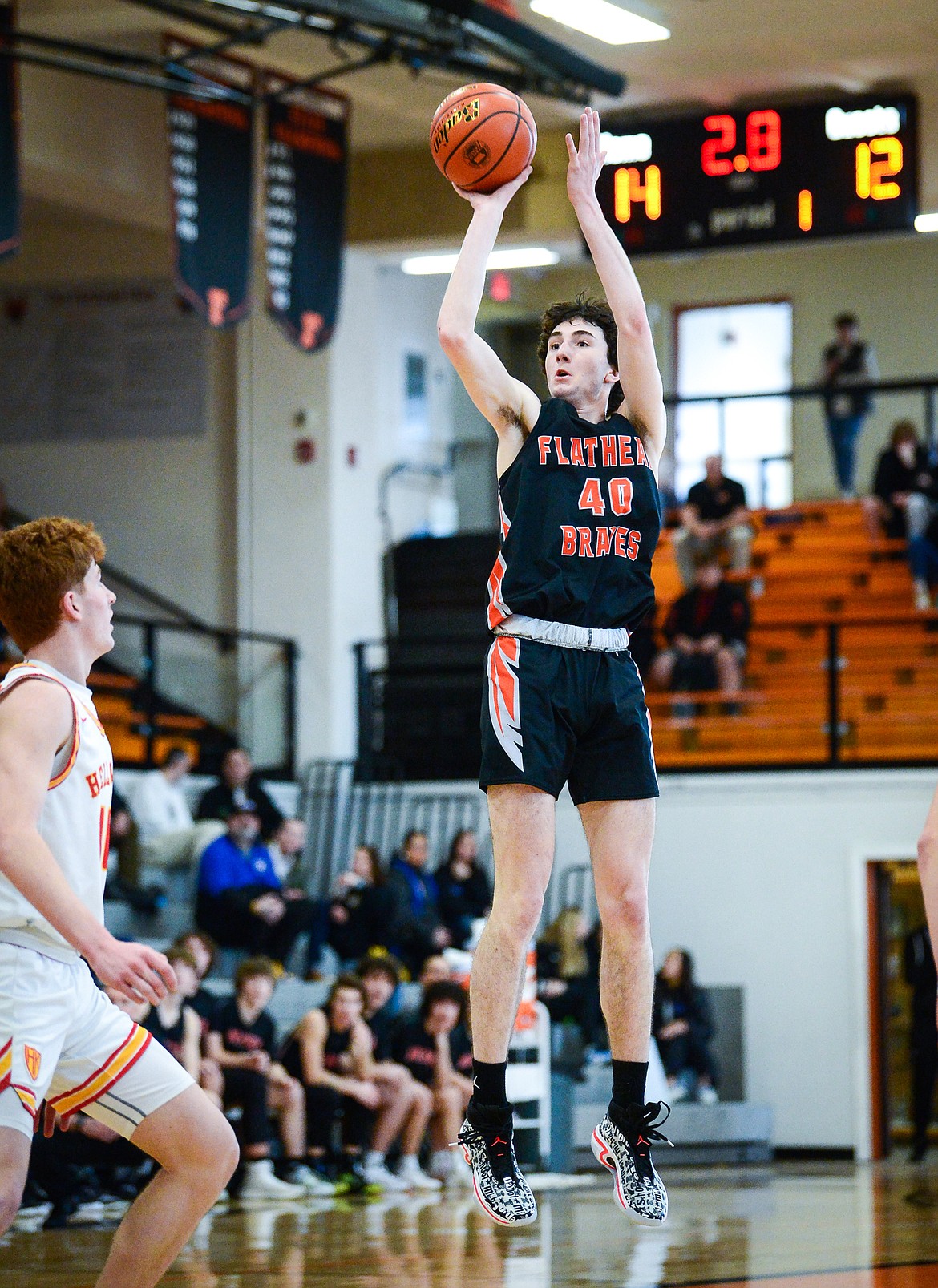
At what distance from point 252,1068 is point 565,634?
5.19 m

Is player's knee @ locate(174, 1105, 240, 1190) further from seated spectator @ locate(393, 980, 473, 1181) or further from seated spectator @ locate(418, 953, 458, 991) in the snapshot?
seated spectator @ locate(418, 953, 458, 991)

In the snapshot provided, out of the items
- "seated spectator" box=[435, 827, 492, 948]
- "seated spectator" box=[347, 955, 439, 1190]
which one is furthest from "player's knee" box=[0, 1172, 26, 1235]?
"seated spectator" box=[435, 827, 492, 948]

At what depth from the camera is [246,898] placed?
35.0 feet

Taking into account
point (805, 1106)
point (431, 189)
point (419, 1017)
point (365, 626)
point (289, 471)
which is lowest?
point (805, 1106)

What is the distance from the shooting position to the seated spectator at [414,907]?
11305 mm

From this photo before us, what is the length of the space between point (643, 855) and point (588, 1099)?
7.54 meters

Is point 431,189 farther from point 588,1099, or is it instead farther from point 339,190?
point 588,1099

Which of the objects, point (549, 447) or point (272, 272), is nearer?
point (549, 447)

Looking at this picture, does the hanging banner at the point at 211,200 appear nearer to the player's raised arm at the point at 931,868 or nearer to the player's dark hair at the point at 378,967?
the player's dark hair at the point at 378,967

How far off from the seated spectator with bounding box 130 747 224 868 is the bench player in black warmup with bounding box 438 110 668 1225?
7.02 metres

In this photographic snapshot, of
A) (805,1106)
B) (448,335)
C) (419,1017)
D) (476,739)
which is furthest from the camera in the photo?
(476,739)

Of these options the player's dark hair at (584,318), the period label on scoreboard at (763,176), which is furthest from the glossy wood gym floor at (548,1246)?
the period label on scoreboard at (763,176)

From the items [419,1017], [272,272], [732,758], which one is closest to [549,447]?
[419,1017]

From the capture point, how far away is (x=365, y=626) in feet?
48.7
